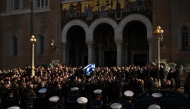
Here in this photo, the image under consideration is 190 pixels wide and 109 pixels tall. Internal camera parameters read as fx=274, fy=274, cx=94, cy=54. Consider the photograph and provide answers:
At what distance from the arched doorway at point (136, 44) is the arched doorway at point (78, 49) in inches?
220

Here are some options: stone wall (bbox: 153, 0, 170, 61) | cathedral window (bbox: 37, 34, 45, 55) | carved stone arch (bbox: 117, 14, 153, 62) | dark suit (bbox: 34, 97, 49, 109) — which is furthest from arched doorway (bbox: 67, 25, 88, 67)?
dark suit (bbox: 34, 97, 49, 109)

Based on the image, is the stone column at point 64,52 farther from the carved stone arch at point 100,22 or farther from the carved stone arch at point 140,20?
the carved stone arch at point 140,20

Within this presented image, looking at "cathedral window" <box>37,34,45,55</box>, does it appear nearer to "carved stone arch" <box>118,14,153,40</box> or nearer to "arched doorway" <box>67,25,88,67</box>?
"arched doorway" <box>67,25,88,67</box>

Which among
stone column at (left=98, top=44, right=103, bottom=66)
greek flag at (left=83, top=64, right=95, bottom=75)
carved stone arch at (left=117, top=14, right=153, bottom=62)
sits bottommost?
greek flag at (left=83, top=64, right=95, bottom=75)

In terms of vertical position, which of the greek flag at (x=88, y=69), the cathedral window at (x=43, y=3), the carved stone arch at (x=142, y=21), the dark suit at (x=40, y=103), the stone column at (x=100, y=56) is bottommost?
the dark suit at (x=40, y=103)

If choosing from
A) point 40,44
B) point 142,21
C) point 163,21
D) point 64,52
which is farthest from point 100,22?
point 40,44

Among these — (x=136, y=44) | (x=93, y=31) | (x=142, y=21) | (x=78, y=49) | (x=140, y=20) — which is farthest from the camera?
(x=78, y=49)

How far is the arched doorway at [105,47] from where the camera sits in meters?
32.1

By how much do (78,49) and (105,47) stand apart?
11.9ft

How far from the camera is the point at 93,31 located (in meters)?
30.2

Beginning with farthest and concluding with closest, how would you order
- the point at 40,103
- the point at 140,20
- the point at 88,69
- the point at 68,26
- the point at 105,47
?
the point at 105,47 < the point at 68,26 < the point at 140,20 < the point at 88,69 < the point at 40,103

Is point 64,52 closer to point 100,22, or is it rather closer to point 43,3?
point 100,22

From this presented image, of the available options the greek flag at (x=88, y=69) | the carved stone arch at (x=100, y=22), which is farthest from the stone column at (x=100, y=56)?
the greek flag at (x=88, y=69)

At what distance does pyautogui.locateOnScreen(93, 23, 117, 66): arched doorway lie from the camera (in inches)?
1265
